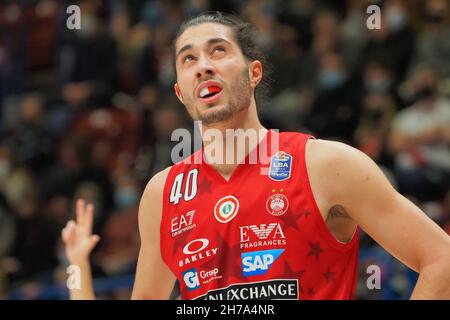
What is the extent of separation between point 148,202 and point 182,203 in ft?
0.79

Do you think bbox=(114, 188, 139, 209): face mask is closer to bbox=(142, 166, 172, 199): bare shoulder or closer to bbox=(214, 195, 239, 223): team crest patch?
bbox=(142, 166, 172, 199): bare shoulder

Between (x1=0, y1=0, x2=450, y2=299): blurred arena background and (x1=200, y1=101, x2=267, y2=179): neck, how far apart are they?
3.12 m

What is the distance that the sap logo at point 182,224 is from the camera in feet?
13.5

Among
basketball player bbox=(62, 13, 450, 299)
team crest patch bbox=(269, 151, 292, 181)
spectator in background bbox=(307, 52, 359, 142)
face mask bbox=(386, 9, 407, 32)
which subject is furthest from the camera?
face mask bbox=(386, 9, 407, 32)

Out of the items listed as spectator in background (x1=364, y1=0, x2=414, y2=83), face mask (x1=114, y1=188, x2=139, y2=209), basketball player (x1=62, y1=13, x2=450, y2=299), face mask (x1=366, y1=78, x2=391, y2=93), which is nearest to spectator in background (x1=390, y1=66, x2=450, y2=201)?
face mask (x1=366, y1=78, x2=391, y2=93)

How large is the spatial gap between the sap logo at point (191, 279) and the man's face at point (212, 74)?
0.70 m

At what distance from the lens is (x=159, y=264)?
4.32m

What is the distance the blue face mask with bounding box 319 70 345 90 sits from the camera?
9.43 m

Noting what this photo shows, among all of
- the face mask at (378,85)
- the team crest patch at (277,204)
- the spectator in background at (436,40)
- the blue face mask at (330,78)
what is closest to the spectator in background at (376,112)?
the face mask at (378,85)

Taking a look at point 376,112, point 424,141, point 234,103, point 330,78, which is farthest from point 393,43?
point 234,103

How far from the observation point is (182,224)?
13.6ft

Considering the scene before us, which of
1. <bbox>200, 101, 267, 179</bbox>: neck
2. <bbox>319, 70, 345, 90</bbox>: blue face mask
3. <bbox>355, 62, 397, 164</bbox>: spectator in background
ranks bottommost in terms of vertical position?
<bbox>200, 101, 267, 179</bbox>: neck

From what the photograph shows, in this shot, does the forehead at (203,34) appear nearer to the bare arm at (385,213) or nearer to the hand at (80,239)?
the bare arm at (385,213)
